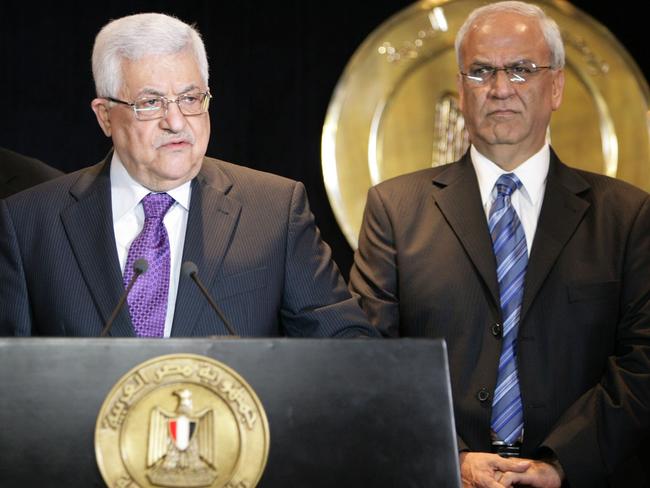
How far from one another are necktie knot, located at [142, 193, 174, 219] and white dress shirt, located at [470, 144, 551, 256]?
0.83m

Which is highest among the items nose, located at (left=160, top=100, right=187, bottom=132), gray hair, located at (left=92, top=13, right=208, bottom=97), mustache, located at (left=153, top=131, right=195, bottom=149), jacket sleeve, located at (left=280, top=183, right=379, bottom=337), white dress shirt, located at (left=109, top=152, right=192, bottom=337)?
gray hair, located at (left=92, top=13, right=208, bottom=97)

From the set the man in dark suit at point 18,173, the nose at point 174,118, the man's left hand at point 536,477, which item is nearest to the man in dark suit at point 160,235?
the nose at point 174,118

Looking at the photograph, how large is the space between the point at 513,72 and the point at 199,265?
3.39 feet

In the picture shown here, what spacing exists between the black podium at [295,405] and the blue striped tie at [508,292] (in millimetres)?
888

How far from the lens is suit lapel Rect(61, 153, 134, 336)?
7.41 ft

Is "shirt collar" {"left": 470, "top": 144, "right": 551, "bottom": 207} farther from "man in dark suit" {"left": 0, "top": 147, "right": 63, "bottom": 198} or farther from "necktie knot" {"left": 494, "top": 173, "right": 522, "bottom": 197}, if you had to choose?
"man in dark suit" {"left": 0, "top": 147, "right": 63, "bottom": 198}

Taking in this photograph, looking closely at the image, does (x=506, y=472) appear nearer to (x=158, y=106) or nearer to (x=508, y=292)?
(x=508, y=292)

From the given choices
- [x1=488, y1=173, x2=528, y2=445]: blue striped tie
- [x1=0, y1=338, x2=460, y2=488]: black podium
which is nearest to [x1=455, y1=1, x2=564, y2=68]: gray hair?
[x1=488, y1=173, x2=528, y2=445]: blue striped tie

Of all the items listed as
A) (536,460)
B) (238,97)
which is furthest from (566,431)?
(238,97)

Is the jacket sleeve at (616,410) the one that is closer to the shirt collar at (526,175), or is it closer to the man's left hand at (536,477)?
the man's left hand at (536,477)

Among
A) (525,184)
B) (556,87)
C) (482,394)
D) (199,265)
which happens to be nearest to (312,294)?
(199,265)

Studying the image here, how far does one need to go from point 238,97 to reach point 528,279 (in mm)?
1561

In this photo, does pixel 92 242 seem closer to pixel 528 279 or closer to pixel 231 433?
pixel 231 433

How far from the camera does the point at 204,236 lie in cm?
234
